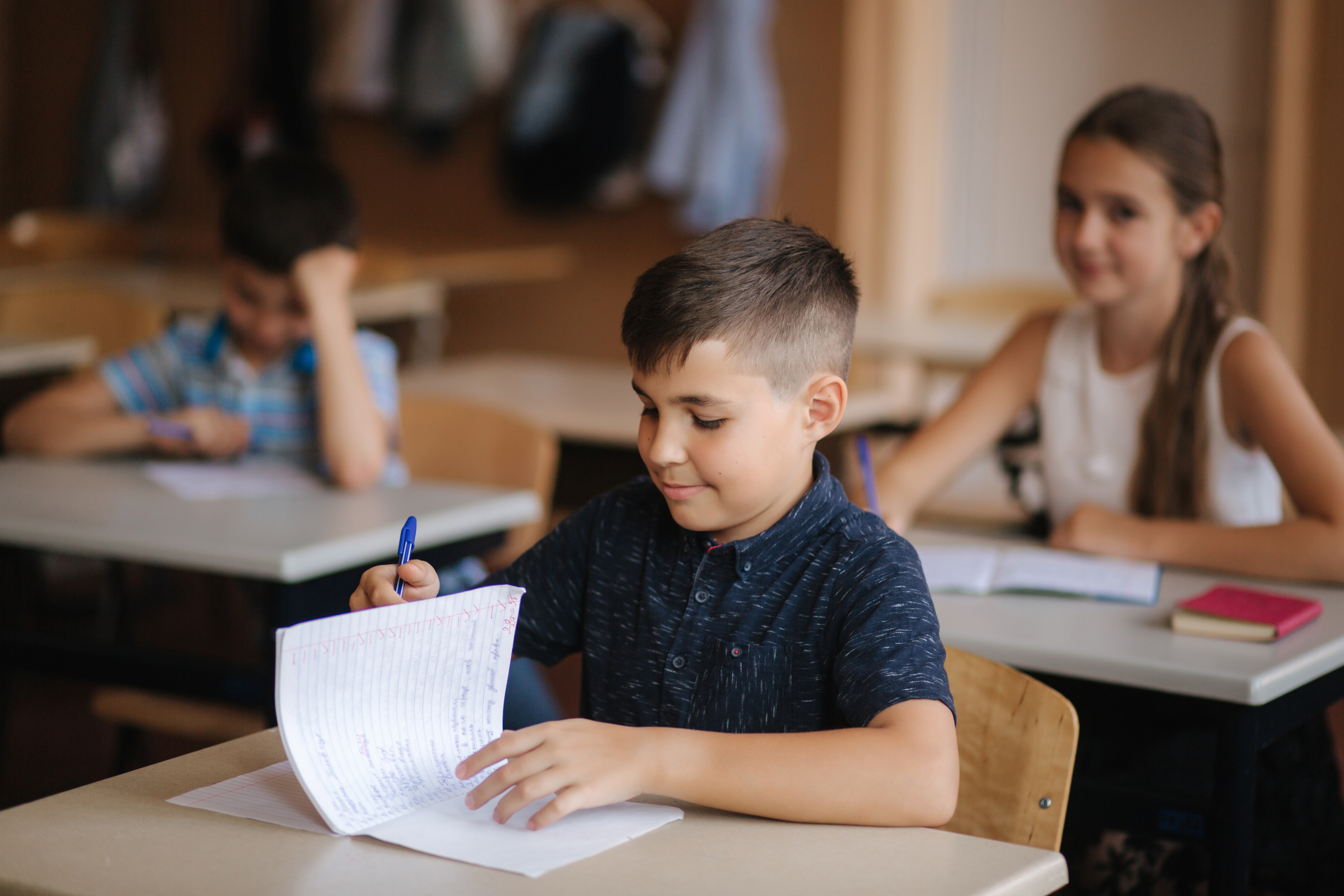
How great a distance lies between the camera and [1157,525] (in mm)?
1814

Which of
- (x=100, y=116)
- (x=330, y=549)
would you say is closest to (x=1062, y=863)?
(x=330, y=549)

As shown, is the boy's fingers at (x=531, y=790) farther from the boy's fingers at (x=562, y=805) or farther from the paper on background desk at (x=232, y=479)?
the paper on background desk at (x=232, y=479)

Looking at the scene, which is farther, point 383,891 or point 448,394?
point 448,394

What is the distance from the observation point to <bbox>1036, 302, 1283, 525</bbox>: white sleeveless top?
1.91 m

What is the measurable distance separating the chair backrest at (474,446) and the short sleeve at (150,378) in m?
0.39

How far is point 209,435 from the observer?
2.26 meters

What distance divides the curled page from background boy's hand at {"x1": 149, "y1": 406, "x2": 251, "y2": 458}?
1373 millimetres

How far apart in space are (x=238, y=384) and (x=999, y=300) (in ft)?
8.02

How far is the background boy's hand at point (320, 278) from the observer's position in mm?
2227

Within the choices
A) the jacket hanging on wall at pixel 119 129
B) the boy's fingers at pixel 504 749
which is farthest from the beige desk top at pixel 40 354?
the jacket hanging on wall at pixel 119 129

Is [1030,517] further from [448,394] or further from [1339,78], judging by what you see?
[1339,78]

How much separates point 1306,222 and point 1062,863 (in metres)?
3.88

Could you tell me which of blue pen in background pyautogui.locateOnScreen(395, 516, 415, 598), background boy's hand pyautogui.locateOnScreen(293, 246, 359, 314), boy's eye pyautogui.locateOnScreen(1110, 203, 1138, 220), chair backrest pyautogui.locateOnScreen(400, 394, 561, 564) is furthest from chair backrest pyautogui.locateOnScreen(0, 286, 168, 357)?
blue pen in background pyautogui.locateOnScreen(395, 516, 415, 598)

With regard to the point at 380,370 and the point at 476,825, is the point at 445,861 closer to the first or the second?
the point at 476,825
